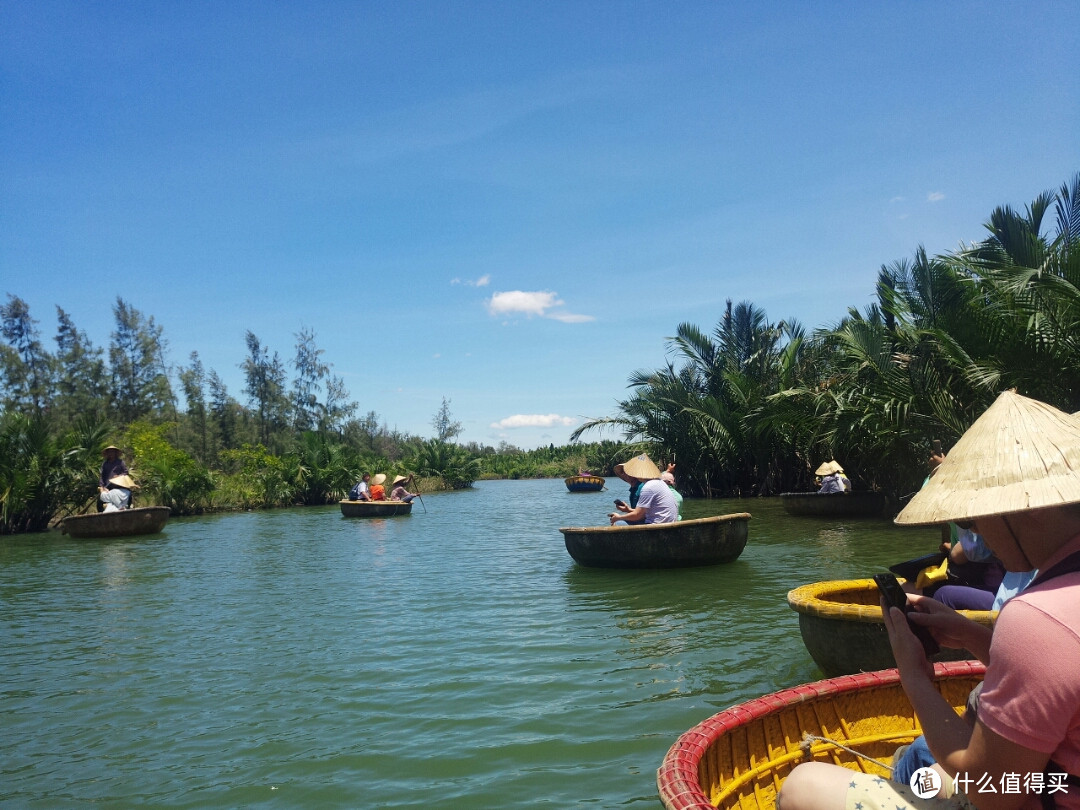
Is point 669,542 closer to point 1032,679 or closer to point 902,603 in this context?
point 902,603

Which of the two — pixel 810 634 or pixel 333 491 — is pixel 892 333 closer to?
pixel 810 634

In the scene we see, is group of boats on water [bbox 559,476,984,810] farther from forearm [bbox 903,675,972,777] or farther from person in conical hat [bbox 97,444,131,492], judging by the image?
person in conical hat [bbox 97,444,131,492]

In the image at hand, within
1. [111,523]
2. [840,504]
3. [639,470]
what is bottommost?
[840,504]

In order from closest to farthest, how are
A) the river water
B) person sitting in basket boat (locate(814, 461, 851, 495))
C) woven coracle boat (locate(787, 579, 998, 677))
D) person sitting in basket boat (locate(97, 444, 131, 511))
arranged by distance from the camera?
the river water
woven coracle boat (locate(787, 579, 998, 677))
person sitting in basket boat (locate(814, 461, 851, 495))
person sitting in basket boat (locate(97, 444, 131, 511))

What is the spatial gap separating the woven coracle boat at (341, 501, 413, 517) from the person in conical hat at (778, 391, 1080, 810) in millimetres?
22685

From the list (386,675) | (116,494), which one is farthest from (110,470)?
(386,675)

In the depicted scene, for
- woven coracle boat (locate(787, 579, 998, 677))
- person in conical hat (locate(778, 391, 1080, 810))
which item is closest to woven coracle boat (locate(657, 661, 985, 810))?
person in conical hat (locate(778, 391, 1080, 810))

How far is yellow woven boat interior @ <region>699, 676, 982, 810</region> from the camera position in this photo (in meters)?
3.18

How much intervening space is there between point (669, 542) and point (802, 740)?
699cm

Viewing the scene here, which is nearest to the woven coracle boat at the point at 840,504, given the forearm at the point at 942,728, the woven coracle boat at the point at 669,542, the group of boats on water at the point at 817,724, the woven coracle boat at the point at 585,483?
the woven coracle boat at the point at 669,542

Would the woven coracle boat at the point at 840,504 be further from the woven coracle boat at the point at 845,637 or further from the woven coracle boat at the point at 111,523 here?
the woven coracle boat at the point at 111,523

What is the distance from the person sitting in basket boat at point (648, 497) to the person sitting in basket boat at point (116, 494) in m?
14.5

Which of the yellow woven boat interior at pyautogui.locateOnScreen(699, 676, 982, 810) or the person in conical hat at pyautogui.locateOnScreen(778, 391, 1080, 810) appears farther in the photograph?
the yellow woven boat interior at pyautogui.locateOnScreen(699, 676, 982, 810)

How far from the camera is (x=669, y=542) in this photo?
1051cm
